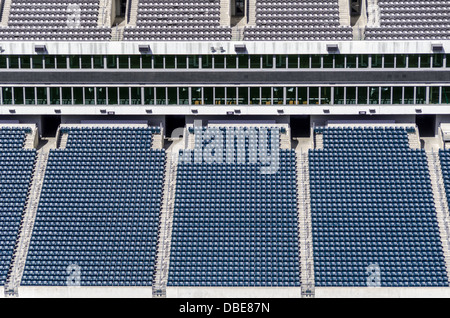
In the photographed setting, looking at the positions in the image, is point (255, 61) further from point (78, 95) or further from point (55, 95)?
point (55, 95)

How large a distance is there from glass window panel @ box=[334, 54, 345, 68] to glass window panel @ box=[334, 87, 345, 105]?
142 centimetres

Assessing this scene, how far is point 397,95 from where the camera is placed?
56.2 meters

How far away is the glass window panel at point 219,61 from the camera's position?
5571cm

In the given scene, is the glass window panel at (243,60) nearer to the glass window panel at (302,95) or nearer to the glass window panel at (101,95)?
the glass window panel at (302,95)

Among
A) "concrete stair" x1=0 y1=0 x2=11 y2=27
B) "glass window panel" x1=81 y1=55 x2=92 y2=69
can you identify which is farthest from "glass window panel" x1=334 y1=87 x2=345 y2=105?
"concrete stair" x1=0 y1=0 x2=11 y2=27

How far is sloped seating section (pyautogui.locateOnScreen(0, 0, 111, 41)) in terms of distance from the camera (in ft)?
189


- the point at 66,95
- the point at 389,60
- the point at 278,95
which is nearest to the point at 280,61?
the point at 278,95

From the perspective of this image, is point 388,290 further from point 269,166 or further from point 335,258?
point 269,166

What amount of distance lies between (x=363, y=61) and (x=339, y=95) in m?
2.51

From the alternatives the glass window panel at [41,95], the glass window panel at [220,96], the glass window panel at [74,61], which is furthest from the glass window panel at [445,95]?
the glass window panel at [41,95]

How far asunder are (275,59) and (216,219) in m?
10.5

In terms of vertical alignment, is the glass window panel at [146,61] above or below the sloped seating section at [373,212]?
above

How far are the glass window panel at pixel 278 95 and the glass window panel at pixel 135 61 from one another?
8.37 m

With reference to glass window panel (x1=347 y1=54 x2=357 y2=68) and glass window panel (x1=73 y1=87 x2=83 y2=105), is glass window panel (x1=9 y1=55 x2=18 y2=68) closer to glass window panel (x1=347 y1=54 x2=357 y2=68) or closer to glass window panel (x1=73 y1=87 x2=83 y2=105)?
glass window panel (x1=73 y1=87 x2=83 y2=105)
